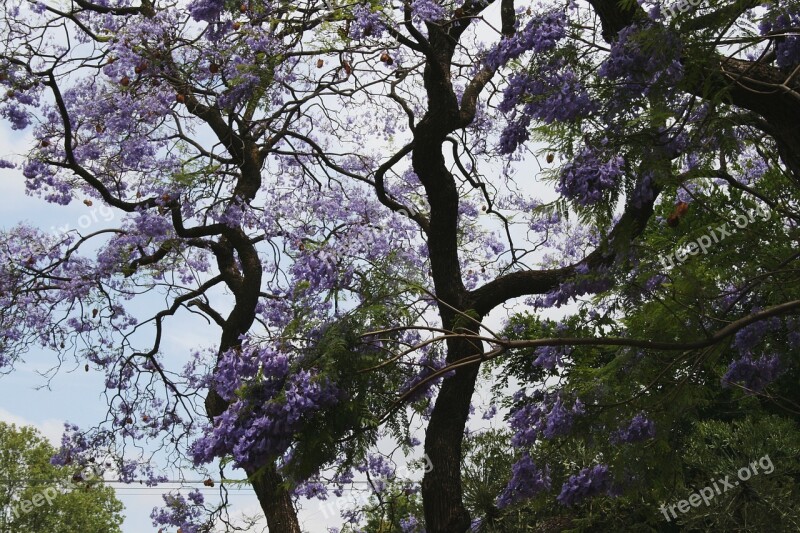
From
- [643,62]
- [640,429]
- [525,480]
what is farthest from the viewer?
[525,480]

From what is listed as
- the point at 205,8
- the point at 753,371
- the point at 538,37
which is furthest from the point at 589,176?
the point at 205,8

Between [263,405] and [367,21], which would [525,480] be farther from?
[367,21]

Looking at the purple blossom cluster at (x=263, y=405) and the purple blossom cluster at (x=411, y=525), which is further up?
the purple blossom cluster at (x=411, y=525)

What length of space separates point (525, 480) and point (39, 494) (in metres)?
13.6

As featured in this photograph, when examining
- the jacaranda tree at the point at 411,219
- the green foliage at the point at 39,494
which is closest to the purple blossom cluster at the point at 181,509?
the jacaranda tree at the point at 411,219

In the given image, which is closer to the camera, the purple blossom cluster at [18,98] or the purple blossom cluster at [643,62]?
the purple blossom cluster at [643,62]

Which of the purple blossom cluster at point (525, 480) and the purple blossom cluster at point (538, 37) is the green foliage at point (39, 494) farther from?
the purple blossom cluster at point (538, 37)

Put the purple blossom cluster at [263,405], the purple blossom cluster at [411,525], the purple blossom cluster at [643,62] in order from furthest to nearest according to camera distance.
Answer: the purple blossom cluster at [411,525]
the purple blossom cluster at [263,405]
the purple blossom cluster at [643,62]

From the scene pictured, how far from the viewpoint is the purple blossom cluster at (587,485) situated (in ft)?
19.4

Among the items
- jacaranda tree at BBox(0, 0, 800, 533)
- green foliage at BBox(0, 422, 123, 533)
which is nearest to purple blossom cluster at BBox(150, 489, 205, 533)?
jacaranda tree at BBox(0, 0, 800, 533)

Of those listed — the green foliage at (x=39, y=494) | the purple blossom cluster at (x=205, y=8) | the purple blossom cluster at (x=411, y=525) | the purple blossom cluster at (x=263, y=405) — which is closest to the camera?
the purple blossom cluster at (x=263, y=405)

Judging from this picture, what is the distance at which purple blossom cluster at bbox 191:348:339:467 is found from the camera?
4.01 m

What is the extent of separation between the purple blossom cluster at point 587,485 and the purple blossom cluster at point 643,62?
9.80 ft

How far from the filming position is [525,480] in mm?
5945
